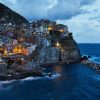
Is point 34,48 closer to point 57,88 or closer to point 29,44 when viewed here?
point 29,44

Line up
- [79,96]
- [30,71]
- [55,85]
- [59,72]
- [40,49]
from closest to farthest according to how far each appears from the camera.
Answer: [79,96] → [55,85] → [30,71] → [59,72] → [40,49]

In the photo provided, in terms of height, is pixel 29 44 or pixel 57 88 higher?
pixel 29 44

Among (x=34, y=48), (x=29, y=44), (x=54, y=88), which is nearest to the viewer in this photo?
(x=54, y=88)

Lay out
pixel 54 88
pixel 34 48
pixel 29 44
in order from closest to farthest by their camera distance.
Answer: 1. pixel 54 88
2. pixel 34 48
3. pixel 29 44

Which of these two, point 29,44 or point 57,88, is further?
point 29,44

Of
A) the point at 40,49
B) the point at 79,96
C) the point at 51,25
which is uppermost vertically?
the point at 51,25

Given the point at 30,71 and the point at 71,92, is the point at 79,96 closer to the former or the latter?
the point at 71,92

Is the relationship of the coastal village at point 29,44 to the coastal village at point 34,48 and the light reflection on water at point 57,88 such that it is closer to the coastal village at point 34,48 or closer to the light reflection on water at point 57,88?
the coastal village at point 34,48

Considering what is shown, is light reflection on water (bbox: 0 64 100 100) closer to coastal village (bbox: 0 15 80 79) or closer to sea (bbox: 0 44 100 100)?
sea (bbox: 0 44 100 100)

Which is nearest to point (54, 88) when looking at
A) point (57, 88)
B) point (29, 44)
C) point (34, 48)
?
point (57, 88)

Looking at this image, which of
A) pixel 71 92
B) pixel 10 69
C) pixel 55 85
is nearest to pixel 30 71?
pixel 10 69
